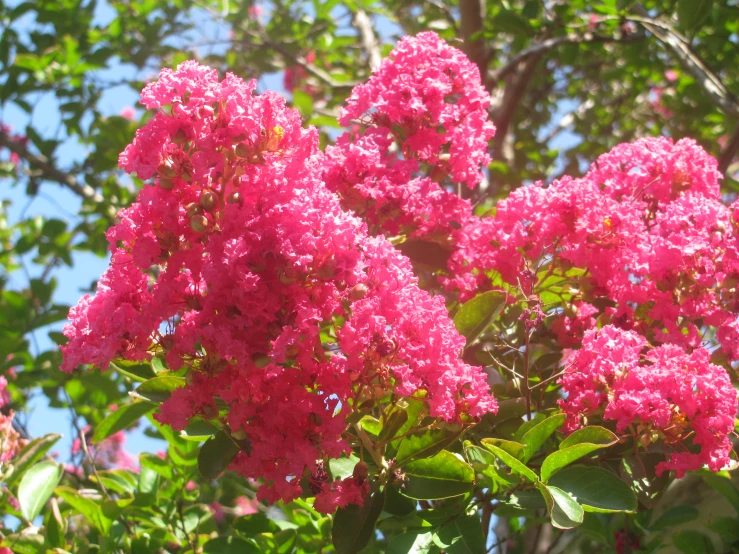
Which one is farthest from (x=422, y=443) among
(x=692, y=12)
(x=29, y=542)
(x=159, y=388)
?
(x=692, y=12)

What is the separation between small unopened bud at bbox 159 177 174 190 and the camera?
1.31 metres

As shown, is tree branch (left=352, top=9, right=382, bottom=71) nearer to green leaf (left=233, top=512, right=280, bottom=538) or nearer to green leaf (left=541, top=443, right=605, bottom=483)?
green leaf (left=233, top=512, right=280, bottom=538)

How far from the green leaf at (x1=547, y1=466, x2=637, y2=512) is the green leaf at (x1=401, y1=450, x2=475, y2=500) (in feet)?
0.49

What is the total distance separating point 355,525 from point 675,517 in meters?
1.06

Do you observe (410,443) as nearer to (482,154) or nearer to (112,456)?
(482,154)

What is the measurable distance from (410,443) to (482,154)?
780 millimetres

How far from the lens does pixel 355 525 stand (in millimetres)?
1365

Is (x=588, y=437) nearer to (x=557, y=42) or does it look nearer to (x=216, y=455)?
(x=216, y=455)

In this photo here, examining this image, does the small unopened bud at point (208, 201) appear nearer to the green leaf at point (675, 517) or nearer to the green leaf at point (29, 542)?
the green leaf at point (29, 542)

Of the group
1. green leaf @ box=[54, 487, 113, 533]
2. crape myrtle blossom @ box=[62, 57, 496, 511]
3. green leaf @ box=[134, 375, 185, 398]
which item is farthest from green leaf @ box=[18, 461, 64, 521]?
crape myrtle blossom @ box=[62, 57, 496, 511]

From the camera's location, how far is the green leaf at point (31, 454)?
6.68 feet

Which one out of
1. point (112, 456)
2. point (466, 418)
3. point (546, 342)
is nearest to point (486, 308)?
point (466, 418)

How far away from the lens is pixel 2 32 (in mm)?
4145

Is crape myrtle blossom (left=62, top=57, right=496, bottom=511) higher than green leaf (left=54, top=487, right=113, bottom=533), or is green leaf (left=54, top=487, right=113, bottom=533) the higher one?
crape myrtle blossom (left=62, top=57, right=496, bottom=511)
